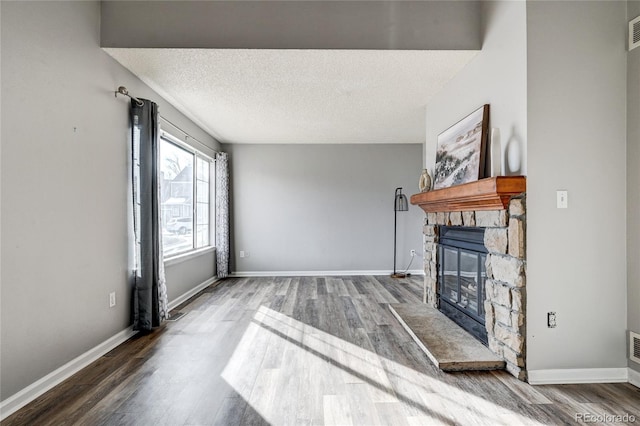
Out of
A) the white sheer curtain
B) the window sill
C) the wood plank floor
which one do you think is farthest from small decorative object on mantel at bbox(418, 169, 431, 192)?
the white sheer curtain

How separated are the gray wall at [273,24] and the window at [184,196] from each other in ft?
4.77

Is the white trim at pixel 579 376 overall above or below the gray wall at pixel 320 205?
below

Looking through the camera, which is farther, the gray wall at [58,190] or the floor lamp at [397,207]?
the floor lamp at [397,207]

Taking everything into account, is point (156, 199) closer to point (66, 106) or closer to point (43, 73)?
point (66, 106)

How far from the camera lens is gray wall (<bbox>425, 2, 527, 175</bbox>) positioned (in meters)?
2.22

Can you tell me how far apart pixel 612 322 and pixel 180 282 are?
13.9ft

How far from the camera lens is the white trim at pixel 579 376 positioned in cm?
216

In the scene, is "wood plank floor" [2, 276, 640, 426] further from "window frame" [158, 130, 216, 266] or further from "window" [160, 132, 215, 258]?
"window" [160, 132, 215, 258]

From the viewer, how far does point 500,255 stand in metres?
2.36

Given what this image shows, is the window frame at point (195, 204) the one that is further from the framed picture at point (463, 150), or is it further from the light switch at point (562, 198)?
the light switch at point (562, 198)

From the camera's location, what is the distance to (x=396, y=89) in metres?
3.54

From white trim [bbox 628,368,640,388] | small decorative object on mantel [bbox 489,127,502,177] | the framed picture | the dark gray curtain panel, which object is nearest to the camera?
white trim [bbox 628,368,640,388]

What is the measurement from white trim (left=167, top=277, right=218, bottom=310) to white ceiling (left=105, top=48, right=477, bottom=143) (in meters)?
2.36

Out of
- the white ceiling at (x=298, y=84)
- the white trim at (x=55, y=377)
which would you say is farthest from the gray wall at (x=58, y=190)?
the white ceiling at (x=298, y=84)
